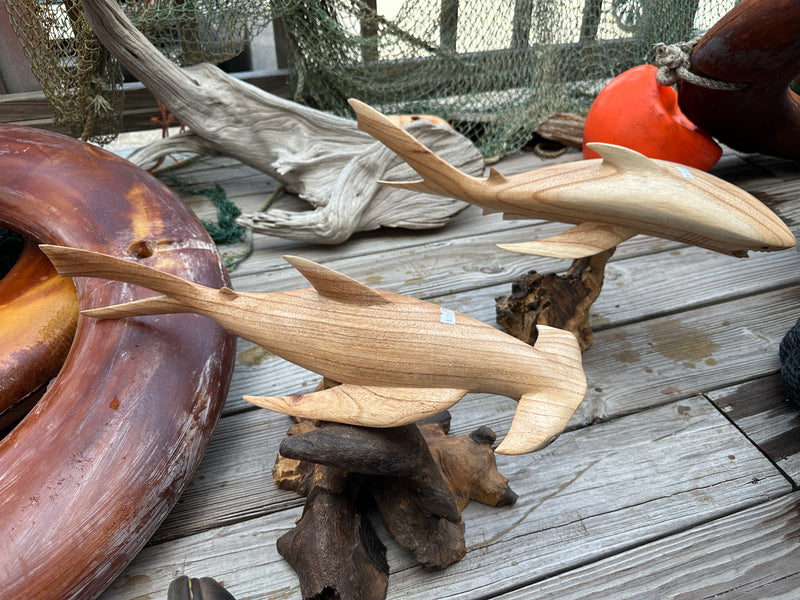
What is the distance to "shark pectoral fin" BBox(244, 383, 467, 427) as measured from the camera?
2.52 ft

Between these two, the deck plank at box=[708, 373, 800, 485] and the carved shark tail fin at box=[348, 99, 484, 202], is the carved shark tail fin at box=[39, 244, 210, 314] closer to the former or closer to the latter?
the carved shark tail fin at box=[348, 99, 484, 202]

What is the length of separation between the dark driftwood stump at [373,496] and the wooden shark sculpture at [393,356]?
59 millimetres

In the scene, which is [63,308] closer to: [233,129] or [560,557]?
[233,129]

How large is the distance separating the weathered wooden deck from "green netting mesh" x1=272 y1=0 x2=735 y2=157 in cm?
76

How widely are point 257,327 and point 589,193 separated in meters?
0.62

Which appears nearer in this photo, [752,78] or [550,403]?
[550,403]

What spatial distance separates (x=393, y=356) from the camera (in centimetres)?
79

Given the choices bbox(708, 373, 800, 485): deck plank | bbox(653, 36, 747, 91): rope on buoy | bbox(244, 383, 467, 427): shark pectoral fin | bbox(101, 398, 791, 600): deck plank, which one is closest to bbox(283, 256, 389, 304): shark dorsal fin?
bbox(244, 383, 467, 427): shark pectoral fin

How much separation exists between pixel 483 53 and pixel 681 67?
2.38ft

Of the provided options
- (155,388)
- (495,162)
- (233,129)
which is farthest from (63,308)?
(495,162)

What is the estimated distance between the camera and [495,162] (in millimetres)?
2090

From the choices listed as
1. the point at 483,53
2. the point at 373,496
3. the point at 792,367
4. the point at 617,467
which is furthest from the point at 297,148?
the point at 792,367

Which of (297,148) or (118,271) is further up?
(118,271)

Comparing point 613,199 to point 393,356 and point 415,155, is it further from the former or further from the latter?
point 393,356
